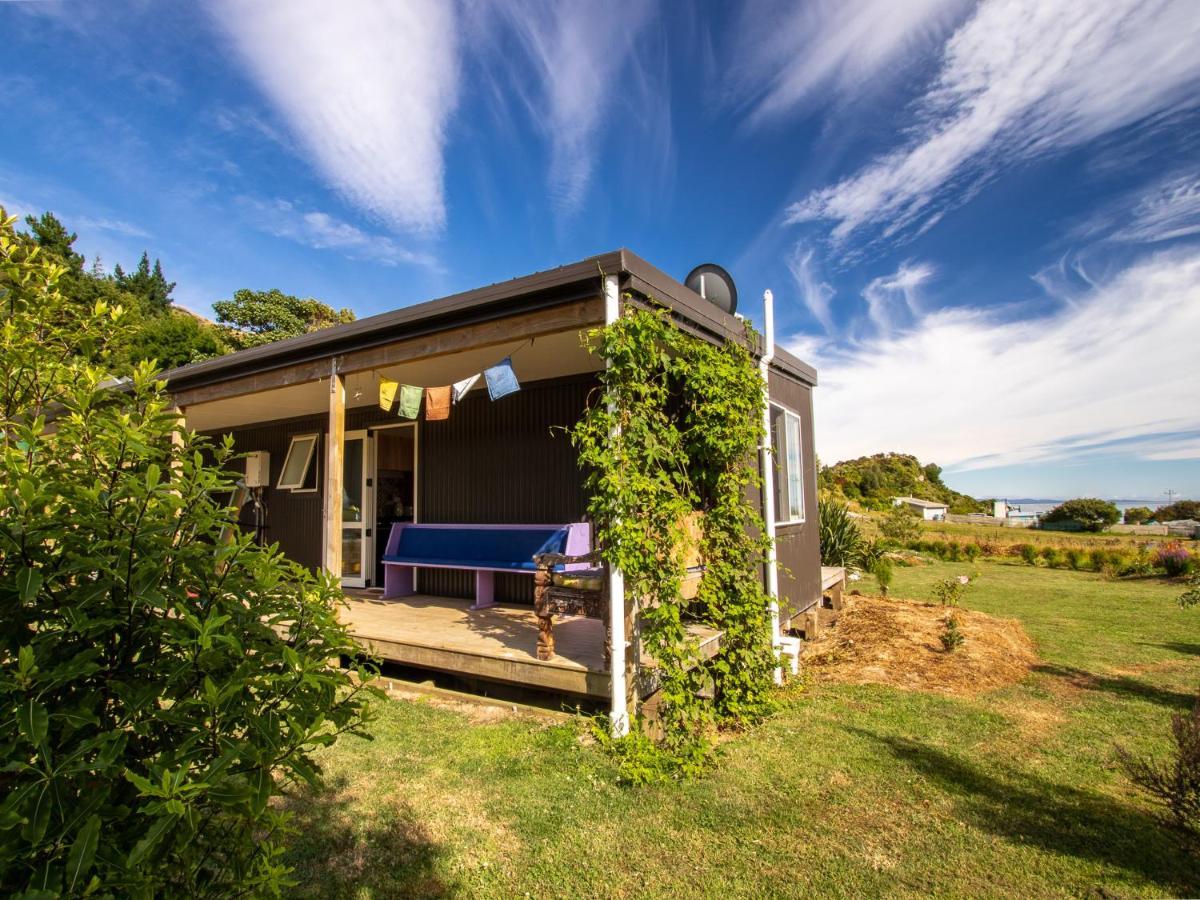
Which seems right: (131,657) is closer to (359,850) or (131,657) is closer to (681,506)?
(359,850)

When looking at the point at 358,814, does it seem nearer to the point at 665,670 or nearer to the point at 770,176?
the point at 665,670

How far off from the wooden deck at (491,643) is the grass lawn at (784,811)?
34 centimetres

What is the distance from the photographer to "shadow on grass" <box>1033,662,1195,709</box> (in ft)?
15.2

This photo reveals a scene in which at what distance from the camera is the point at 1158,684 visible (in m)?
5.06

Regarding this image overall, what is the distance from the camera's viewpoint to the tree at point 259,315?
94.7 ft

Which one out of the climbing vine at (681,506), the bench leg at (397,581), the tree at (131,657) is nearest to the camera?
the tree at (131,657)

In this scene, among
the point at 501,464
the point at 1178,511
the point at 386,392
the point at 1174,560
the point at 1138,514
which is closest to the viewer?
the point at 386,392

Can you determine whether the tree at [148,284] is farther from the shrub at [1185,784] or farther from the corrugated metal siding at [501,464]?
the shrub at [1185,784]

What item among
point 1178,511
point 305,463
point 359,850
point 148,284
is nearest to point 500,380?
point 359,850

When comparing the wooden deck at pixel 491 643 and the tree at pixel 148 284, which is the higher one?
the tree at pixel 148 284

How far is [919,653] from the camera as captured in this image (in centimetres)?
593

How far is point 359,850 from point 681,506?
7.98 ft

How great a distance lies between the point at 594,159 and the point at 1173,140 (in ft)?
25.9

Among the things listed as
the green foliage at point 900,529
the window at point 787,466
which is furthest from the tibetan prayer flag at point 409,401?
the green foliage at point 900,529
